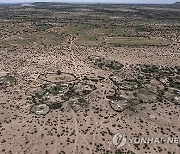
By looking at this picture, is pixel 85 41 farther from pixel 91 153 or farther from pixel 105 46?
pixel 91 153

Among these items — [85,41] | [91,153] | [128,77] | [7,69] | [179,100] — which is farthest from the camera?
[85,41]

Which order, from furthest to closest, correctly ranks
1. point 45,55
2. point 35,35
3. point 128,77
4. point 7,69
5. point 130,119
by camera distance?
point 35,35
point 45,55
point 7,69
point 128,77
point 130,119

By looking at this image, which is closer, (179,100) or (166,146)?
(166,146)

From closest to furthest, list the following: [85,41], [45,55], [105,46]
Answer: [45,55] < [105,46] < [85,41]

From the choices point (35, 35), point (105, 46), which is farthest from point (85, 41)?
point (35, 35)

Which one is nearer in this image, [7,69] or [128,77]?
[128,77]

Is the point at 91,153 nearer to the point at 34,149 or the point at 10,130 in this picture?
the point at 34,149

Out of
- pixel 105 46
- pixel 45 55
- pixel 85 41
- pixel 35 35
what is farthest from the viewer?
pixel 35 35

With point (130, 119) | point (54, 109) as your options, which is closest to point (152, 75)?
point (130, 119)
